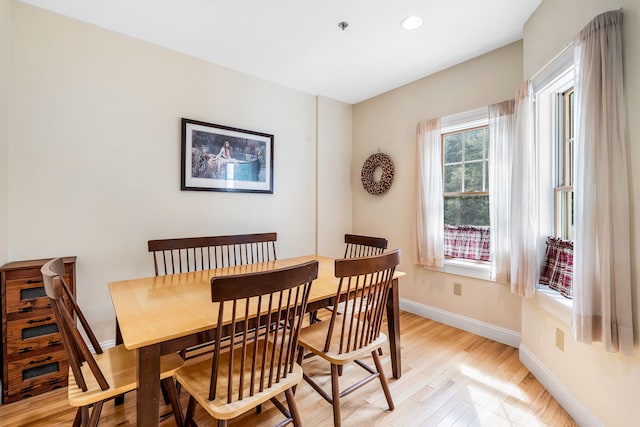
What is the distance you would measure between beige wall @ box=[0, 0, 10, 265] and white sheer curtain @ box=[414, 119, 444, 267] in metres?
3.45

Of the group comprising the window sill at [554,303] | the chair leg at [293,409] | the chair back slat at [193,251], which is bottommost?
the chair leg at [293,409]

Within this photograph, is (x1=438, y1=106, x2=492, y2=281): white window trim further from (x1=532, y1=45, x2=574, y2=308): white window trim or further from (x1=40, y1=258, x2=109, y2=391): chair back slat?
(x1=40, y1=258, x2=109, y2=391): chair back slat

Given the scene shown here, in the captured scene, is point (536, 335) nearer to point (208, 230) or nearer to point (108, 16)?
point (208, 230)

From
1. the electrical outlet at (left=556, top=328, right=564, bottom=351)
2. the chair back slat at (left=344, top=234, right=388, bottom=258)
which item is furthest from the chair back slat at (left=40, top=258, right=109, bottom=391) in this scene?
the electrical outlet at (left=556, top=328, right=564, bottom=351)

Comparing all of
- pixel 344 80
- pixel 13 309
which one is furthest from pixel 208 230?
pixel 344 80

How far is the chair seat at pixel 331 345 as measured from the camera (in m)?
1.55

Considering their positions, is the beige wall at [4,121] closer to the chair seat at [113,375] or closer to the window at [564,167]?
the chair seat at [113,375]

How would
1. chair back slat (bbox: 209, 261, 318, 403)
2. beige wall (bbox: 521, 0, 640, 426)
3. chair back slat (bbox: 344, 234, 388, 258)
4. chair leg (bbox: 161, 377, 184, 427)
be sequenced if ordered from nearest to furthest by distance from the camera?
chair back slat (bbox: 209, 261, 318, 403) < beige wall (bbox: 521, 0, 640, 426) < chair leg (bbox: 161, 377, 184, 427) < chair back slat (bbox: 344, 234, 388, 258)

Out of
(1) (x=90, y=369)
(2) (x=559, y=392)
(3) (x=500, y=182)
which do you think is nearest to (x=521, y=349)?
(2) (x=559, y=392)

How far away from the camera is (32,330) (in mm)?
1906

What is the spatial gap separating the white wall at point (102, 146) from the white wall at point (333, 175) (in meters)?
1.11

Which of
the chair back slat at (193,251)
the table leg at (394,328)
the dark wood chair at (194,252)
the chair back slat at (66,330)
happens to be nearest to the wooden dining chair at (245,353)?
the chair back slat at (66,330)

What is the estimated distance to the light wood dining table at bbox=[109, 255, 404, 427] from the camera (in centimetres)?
111

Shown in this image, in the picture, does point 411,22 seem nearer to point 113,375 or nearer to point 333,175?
point 333,175
